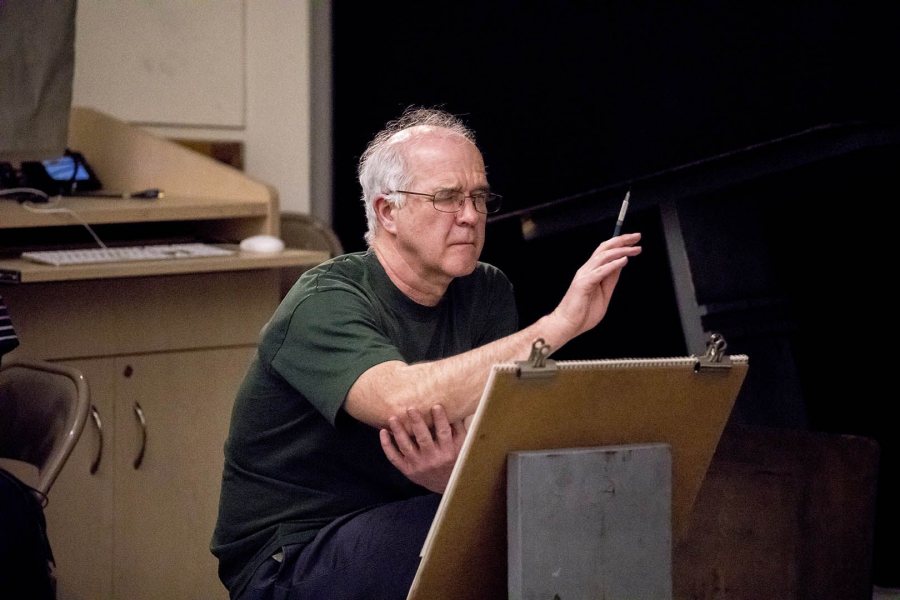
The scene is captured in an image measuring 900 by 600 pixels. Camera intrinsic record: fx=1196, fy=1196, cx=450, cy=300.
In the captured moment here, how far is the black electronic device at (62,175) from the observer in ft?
9.49

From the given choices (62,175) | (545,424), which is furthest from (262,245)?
(545,424)

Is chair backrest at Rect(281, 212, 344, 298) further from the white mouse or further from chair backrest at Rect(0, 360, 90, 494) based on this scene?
chair backrest at Rect(0, 360, 90, 494)

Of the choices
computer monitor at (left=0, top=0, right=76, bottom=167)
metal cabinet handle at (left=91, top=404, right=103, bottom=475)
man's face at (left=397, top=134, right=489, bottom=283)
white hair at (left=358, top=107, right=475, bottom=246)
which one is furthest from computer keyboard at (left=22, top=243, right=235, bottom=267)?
man's face at (left=397, top=134, right=489, bottom=283)

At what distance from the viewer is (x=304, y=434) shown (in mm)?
1677

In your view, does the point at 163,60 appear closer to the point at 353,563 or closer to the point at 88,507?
the point at 88,507

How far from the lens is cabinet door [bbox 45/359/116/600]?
2605 millimetres

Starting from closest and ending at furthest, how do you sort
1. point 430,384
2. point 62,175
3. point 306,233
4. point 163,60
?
point 430,384
point 62,175
point 163,60
point 306,233

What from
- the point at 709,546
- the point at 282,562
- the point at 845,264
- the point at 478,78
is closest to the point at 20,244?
the point at 478,78

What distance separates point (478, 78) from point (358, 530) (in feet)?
6.42

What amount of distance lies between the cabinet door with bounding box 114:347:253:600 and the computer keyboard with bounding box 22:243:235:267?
244mm

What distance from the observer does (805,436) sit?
2098 mm

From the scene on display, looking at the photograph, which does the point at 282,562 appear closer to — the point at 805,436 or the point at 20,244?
the point at 805,436

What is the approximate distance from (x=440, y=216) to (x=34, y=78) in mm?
1277

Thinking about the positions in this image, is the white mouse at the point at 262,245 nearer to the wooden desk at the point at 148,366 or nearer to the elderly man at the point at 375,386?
the wooden desk at the point at 148,366
